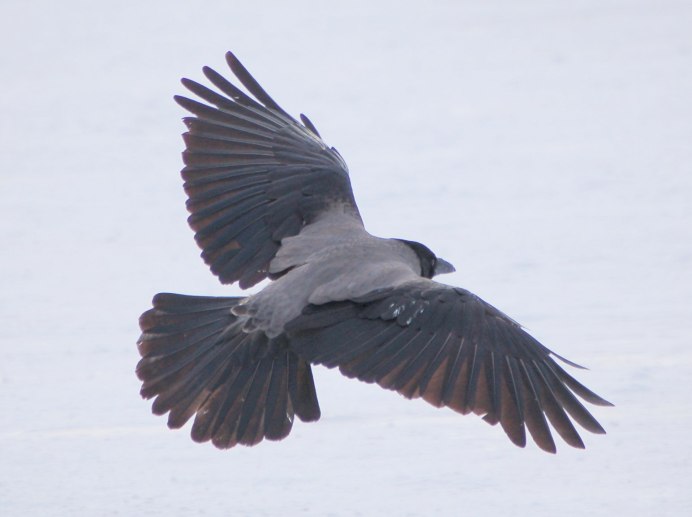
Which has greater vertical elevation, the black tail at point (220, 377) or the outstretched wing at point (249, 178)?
the outstretched wing at point (249, 178)

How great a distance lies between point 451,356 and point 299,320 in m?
0.60

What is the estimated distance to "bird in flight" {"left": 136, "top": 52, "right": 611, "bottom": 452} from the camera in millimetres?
4352

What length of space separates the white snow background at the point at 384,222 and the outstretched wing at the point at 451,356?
1.60ft

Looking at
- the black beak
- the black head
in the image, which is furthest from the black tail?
the black beak

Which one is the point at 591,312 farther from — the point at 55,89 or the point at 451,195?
the point at 55,89

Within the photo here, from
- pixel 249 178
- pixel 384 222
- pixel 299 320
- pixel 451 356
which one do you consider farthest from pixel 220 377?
pixel 384 222

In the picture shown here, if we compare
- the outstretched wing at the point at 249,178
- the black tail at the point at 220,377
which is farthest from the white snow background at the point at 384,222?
the outstretched wing at the point at 249,178

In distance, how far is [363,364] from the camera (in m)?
4.40

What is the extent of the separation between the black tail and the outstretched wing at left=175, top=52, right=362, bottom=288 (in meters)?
0.46

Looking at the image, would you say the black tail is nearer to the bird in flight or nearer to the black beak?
the bird in flight

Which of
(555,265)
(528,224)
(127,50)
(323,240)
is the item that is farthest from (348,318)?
(127,50)

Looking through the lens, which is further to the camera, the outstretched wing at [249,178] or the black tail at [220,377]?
the outstretched wing at [249,178]

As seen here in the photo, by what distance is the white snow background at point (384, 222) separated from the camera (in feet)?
16.1

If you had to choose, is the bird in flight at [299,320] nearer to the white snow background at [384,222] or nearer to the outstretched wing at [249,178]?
the outstretched wing at [249,178]
